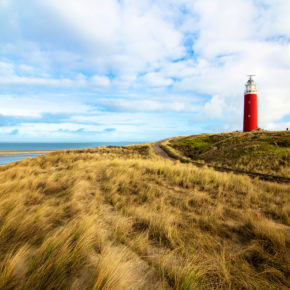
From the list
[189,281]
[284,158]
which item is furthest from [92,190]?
[284,158]

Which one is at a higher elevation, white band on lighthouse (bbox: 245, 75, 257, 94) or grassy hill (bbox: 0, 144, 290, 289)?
white band on lighthouse (bbox: 245, 75, 257, 94)

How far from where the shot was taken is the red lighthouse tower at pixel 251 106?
3741cm

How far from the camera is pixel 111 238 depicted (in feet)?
8.98

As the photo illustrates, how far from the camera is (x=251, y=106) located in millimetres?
37406

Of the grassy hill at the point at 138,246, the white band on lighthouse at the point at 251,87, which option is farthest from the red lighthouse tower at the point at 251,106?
the grassy hill at the point at 138,246

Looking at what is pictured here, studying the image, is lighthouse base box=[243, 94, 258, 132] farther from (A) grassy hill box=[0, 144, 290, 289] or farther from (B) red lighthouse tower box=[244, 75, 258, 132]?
(A) grassy hill box=[0, 144, 290, 289]

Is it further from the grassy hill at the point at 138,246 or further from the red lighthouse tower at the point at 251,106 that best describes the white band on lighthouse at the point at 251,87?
→ the grassy hill at the point at 138,246

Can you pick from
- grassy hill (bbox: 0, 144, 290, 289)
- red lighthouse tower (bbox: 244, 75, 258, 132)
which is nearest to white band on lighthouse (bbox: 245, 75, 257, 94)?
red lighthouse tower (bbox: 244, 75, 258, 132)

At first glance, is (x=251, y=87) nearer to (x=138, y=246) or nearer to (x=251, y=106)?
(x=251, y=106)

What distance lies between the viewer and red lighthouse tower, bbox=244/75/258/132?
37406 millimetres

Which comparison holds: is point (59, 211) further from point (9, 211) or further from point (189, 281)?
point (189, 281)

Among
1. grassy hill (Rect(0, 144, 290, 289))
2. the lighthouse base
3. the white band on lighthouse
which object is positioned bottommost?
grassy hill (Rect(0, 144, 290, 289))

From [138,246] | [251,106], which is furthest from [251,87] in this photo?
[138,246]

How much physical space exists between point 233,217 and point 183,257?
2.21 m
